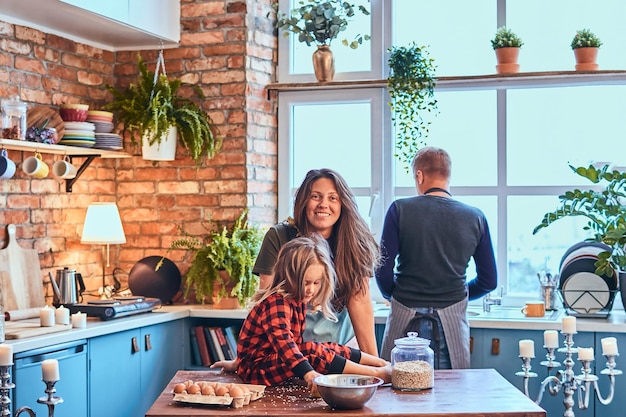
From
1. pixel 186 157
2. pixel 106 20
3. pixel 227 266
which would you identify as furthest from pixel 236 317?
pixel 106 20

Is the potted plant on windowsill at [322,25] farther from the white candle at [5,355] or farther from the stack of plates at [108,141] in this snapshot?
the white candle at [5,355]

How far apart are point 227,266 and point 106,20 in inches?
55.9

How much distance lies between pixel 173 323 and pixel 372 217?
1296mm

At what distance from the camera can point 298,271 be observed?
2.81 m

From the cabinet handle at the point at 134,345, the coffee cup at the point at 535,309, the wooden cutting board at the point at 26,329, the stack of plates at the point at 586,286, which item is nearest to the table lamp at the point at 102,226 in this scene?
the cabinet handle at the point at 134,345

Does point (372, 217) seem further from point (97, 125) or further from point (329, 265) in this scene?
point (329, 265)

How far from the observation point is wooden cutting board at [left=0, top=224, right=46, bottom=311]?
14.1 ft

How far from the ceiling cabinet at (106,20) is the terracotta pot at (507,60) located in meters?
1.83

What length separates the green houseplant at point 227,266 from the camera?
482cm

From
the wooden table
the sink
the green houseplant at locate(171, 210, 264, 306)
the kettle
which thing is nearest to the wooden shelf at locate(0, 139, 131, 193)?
the kettle

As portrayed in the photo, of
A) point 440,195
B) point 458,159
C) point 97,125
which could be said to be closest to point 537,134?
point 458,159

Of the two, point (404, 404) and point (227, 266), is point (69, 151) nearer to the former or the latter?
point (227, 266)

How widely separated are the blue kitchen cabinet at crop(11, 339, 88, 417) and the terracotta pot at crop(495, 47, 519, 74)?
2646 mm

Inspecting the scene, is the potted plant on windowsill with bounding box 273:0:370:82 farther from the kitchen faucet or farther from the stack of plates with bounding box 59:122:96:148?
the kitchen faucet
